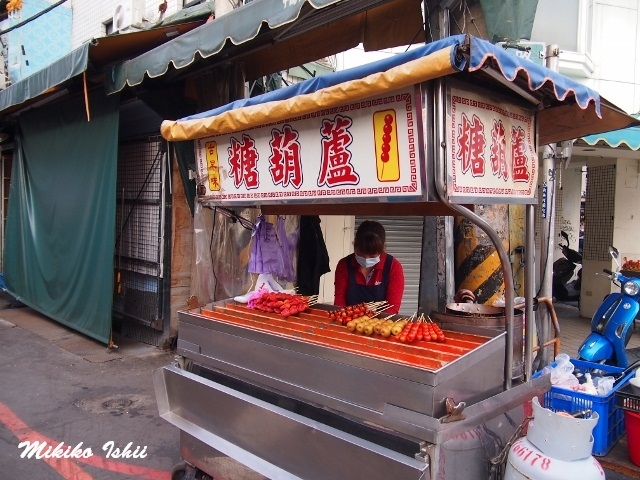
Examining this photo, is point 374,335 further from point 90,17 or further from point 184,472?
point 90,17

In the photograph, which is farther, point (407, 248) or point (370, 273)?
point (407, 248)

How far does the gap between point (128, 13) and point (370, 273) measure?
8757 mm

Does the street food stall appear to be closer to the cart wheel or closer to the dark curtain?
the cart wheel

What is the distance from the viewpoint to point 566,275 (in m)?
11.3

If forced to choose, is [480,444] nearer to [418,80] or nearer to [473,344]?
[473,344]

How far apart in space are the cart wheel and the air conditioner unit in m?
9.05

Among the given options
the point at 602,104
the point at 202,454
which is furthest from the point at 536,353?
the point at 202,454

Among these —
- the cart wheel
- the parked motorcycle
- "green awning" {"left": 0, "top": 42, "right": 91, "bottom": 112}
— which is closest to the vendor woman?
the cart wheel

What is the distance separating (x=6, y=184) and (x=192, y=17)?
855 centimetres

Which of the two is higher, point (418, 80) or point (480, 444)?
point (418, 80)

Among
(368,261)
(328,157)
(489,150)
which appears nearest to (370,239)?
(368,261)

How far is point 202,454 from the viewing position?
315cm

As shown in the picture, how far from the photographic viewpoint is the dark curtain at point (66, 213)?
6.81 meters

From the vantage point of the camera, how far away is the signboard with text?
7.17 ft
